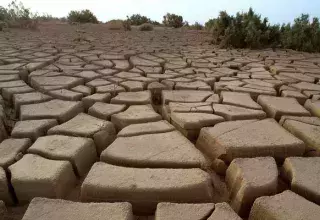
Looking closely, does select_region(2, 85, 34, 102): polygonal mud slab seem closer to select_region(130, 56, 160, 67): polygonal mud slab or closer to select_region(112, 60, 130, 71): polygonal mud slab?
select_region(112, 60, 130, 71): polygonal mud slab

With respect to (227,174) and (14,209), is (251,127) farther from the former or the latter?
(14,209)

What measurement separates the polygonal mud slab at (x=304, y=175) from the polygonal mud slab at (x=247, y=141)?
10 centimetres

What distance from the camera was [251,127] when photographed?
5.64 ft

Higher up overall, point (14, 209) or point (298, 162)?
point (298, 162)

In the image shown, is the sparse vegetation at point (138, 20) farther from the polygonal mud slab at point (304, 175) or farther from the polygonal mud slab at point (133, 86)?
the polygonal mud slab at point (304, 175)

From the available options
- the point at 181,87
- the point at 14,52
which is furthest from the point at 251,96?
the point at 14,52

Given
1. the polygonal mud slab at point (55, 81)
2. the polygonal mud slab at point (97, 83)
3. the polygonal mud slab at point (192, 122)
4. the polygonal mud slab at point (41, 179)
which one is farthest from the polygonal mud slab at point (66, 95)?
the polygonal mud slab at point (41, 179)

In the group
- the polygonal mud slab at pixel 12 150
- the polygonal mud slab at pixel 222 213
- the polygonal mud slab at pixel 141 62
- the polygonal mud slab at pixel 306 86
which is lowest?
the polygonal mud slab at pixel 12 150

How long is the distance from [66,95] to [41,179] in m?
1.17

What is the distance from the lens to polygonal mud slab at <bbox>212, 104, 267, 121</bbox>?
189cm

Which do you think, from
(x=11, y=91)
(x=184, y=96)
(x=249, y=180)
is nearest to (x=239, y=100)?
(x=184, y=96)

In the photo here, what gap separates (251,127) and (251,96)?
2.48 ft

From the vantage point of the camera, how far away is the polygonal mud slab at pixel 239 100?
2.11 m

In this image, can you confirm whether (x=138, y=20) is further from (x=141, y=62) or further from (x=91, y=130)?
(x=91, y=130)
